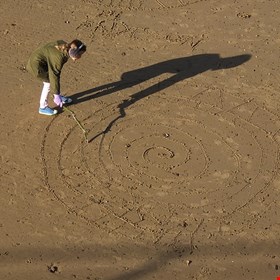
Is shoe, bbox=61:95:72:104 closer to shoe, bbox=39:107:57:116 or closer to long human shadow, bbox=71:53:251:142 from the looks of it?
long human shadow, bbox=71:53:251:142

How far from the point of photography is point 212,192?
29.6ft

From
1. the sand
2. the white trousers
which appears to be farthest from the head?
the sand

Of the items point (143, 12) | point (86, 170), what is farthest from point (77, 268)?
point (143, 12)

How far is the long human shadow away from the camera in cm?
1050

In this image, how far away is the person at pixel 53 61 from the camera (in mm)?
9000

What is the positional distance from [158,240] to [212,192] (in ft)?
4.18

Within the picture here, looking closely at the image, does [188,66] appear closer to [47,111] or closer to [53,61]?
[47,111]

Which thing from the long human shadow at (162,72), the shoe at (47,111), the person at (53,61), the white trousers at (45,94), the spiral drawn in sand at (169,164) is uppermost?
the long human shadow at (162,72)

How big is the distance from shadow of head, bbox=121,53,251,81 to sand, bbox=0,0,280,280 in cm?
3

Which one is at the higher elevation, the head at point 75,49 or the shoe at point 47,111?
the head at point 75,49

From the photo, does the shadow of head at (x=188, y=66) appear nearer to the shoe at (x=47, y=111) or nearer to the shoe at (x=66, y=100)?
the shoe at (x=66, y=100)

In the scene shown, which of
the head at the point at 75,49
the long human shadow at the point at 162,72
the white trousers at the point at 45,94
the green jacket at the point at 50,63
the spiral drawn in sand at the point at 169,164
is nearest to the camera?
the spiral drawn in sand at the point at 169,164

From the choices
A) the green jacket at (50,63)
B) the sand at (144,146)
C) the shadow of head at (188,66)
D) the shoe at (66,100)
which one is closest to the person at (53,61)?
the green jacket at (50,63)

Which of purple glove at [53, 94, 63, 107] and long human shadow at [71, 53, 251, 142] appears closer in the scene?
purple glove at [53, 94, 63, 107]
